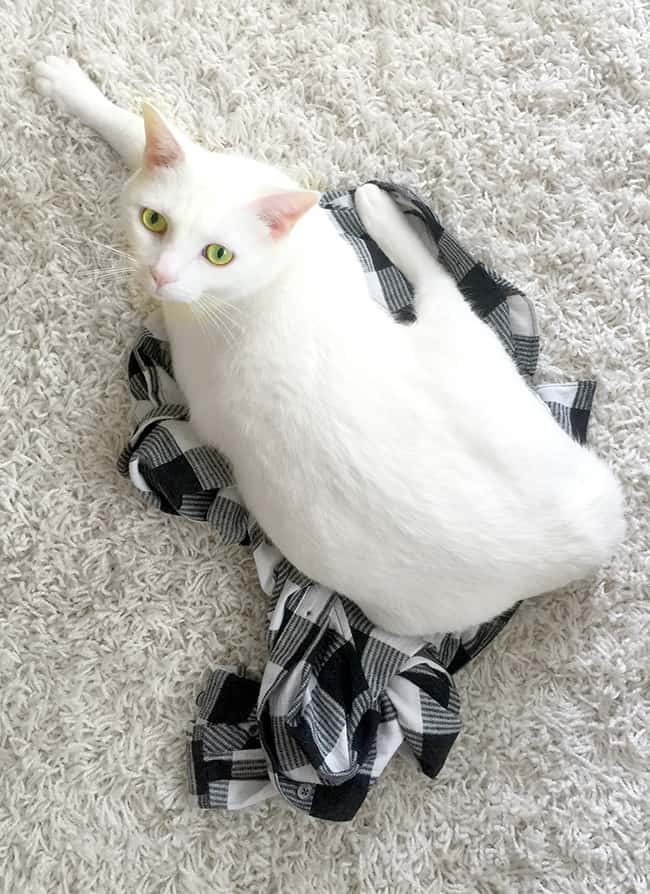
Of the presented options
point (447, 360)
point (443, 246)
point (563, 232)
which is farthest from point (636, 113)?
point (447, 360)

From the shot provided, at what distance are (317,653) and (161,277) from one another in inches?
21.3

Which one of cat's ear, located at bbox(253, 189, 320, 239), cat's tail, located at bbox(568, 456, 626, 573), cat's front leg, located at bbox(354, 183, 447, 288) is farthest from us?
cat's front leg, located at bbox(354, 183, 447, 288)

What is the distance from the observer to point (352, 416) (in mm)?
898

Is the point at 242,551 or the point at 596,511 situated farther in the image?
the point at 242,551

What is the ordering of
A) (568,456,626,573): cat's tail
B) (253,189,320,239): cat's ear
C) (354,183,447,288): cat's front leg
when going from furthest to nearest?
1. (354,183,447,288): cat's front leg
2. (568,456,626,573): cat's tail
3. (253,189,320,239): cat's ear

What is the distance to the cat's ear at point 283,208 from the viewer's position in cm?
Answer: 83

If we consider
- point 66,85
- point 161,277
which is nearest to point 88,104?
point 66,85

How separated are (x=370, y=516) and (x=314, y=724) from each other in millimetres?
328

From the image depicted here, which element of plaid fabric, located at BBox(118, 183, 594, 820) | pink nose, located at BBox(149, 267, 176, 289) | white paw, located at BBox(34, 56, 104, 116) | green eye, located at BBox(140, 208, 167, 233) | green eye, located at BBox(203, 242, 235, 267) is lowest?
plaid fabric, located at BBox(118, 183, 594, 820)

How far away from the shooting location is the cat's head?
0.85m

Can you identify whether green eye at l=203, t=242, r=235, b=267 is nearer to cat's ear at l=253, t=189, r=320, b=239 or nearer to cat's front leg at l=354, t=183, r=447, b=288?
cat's ear at l=253, t=189, r=320, b=239

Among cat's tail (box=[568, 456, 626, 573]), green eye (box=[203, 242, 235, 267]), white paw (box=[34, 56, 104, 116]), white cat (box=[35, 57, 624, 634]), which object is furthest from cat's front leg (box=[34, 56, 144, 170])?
cat's tail (box=[568, 456, 626, 573])

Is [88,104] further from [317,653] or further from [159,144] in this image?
[317,653]

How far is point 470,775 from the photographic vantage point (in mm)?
1129
